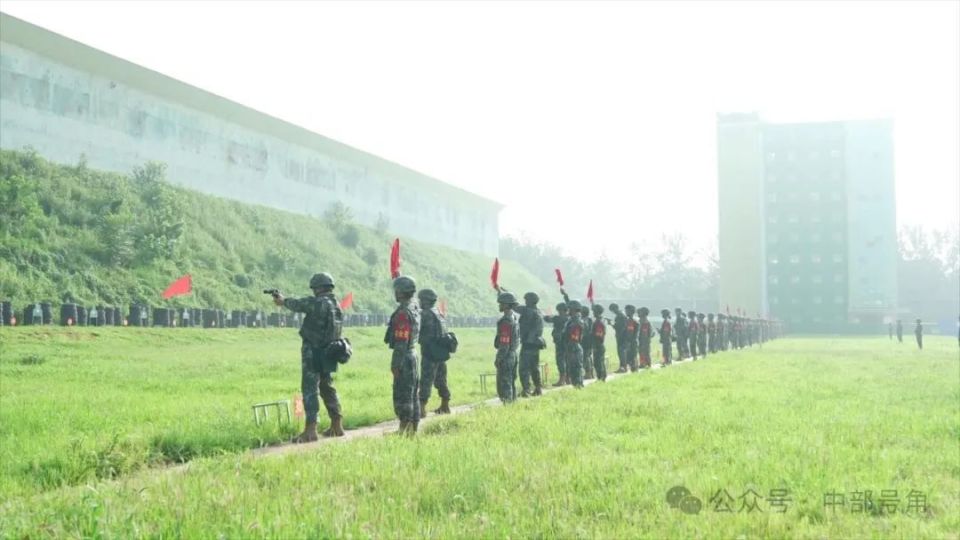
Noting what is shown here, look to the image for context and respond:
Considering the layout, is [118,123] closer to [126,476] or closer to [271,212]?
[271,212]

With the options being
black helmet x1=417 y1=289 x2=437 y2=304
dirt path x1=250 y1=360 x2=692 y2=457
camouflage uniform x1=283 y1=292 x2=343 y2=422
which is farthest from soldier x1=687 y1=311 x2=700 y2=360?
camouflage uniform x1=283 y1=292 x2=343 y2=422

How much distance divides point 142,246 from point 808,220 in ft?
241

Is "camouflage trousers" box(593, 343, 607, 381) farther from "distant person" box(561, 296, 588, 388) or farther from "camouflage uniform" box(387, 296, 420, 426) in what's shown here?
"camouflage uniform" box(387, 296, 420, 426)

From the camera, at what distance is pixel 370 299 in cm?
5197

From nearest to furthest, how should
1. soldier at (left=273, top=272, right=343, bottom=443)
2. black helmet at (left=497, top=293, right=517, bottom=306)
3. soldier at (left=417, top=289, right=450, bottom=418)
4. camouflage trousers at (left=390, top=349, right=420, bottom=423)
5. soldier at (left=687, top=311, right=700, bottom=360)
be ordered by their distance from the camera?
soldier at (left=273, top=272, right=343, bottom=443) → camouflage trousers at (left=390, top=349, right=420, bottom=423) → soldier at (left=417, top=289, right=450, bottom=418) → black helmet at (left=497, top=293, right=517, bottom=306) → soldier at (left=687, top=311, right=700, bottom=360)

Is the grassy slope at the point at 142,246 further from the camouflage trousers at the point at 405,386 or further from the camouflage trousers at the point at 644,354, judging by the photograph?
the camouflage trousers at the point at 405,386

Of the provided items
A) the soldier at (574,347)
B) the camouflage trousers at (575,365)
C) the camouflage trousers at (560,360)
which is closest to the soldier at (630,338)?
the camouflage trousers at (560,360)

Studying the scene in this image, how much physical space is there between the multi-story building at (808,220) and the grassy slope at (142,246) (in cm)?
4679

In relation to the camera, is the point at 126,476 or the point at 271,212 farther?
the point at 271,212

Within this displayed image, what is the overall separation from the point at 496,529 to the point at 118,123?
4094 centimetres

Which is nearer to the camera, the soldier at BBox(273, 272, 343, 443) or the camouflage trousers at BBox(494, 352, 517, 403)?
the soldier at BBox(273, 272, 343, 443)

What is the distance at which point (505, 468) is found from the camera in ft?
21.5

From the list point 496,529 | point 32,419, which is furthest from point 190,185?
point 496,529

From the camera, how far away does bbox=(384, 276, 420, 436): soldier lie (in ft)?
32.0
